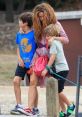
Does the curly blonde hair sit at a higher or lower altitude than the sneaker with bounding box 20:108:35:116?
higher

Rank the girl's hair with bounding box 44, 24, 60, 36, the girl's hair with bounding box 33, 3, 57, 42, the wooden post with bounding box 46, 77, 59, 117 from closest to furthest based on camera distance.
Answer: the wooden post with bounding box 46, 77, 59, 117
the girl's hair with bounding box 44, 24, 60, 36
the girl's hair with bounding box 33, 3, 57, 42

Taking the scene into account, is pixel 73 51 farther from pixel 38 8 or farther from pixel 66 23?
pixel 38 8

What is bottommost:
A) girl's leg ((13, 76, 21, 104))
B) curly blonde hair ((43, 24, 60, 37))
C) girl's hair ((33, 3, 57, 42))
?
girl's leg ((13, 76, 21, 104))

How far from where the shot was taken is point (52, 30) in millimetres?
8219

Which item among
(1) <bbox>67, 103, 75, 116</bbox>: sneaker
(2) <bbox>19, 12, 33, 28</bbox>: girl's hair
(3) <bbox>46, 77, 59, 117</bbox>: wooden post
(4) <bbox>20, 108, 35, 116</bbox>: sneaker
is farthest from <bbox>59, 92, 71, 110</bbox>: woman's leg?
(2) <bbox>19, 12, 33, 28</bbox>: girl's hair

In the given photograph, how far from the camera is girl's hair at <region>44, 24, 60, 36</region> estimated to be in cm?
816

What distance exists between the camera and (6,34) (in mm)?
38656

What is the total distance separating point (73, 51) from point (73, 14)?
1.27 m

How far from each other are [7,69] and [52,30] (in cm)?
1848

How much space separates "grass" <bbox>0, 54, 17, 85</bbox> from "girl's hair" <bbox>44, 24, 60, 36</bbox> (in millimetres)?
13353

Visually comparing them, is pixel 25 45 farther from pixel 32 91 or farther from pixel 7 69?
pixel 7 69

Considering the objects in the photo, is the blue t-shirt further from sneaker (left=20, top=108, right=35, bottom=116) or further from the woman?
sneaker (left=20, top=108, right=35, bottom=116)

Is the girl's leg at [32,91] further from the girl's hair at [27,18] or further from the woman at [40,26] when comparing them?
the girl's hair at [27,18]

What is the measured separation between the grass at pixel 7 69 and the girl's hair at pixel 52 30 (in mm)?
13353
